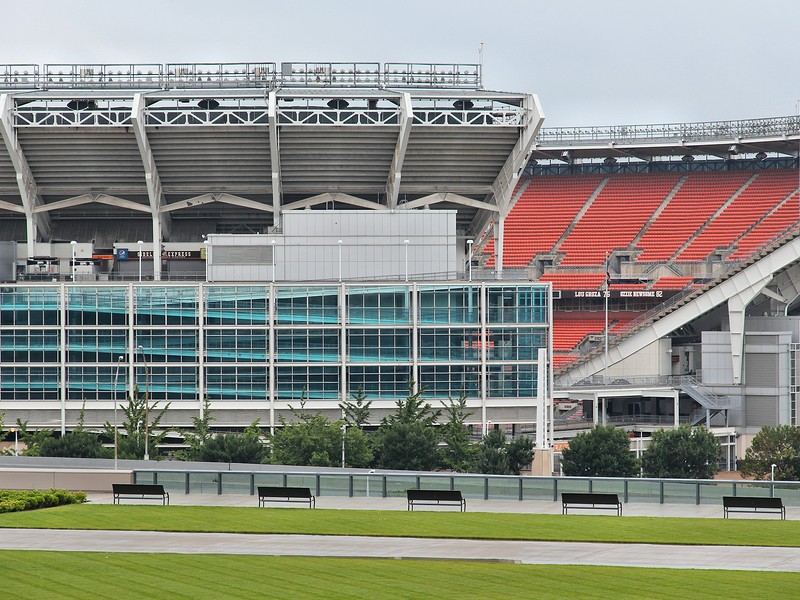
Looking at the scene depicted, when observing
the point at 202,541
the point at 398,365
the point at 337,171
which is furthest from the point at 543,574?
the point at 337,171

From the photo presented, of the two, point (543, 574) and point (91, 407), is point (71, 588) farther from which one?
point (91, 407)

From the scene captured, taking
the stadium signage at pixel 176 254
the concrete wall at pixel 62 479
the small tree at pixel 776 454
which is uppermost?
the stadium signage at pixel 176 254

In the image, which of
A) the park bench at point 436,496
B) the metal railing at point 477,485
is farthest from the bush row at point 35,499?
the park bench at point 436,496

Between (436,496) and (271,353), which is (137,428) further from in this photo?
(436,496)

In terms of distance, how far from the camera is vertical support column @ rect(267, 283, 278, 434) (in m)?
84.0

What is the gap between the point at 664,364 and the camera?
10181 cm

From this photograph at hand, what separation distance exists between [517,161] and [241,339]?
21196mm

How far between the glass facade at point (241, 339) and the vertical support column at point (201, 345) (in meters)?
0.09

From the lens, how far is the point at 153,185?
3533 inches

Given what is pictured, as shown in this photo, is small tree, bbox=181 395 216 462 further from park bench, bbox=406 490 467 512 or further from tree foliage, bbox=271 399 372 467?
park bench, bbox=406 490 467 512

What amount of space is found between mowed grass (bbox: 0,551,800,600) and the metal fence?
12787 mm

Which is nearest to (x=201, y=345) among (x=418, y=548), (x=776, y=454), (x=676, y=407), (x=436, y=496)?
(x=676, y=407)

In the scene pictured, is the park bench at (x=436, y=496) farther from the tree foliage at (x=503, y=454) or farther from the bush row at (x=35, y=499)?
the tree foliage at (x=503, y=454)

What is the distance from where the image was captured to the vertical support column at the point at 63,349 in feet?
277
